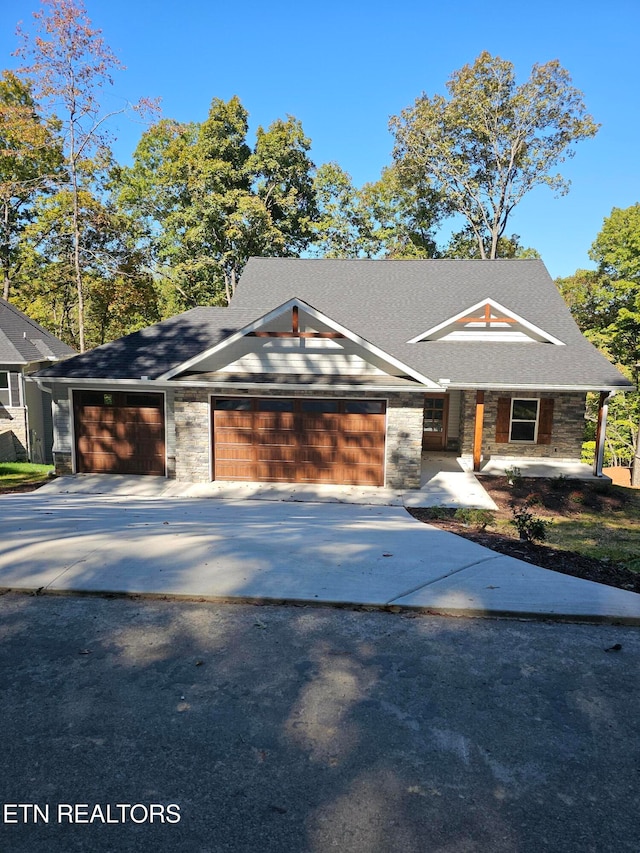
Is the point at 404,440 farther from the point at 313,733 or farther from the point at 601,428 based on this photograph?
the point at 313,733

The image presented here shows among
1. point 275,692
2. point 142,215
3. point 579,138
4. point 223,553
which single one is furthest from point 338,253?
point 275,692

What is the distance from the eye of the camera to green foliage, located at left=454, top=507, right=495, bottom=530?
10.7 m

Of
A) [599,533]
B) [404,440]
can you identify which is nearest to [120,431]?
[404,440]

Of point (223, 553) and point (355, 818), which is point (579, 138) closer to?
point (223, 553)

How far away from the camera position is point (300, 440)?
14.5m

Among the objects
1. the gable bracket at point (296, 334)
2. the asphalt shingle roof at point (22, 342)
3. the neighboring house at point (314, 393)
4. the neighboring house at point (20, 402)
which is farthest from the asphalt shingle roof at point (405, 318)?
the asphalt shingle roof at point (22, 342)

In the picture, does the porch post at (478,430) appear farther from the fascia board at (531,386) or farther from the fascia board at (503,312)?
the fascia board at (503,312)

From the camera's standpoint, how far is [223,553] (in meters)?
6.23

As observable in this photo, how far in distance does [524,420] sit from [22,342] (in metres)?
21.1

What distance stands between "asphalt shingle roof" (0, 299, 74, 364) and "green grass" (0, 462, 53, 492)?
641 cm

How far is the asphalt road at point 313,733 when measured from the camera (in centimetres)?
258

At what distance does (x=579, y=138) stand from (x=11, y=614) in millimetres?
36861

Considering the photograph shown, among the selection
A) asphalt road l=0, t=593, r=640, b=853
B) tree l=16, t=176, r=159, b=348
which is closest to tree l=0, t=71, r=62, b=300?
tree l=16, t=176, r=159, b=348

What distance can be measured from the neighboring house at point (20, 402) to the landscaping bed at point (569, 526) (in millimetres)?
17980
